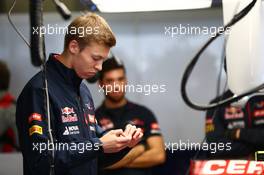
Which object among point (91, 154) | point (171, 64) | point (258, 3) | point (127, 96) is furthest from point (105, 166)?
point (258, 3)

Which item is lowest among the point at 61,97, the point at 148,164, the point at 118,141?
the point at 148,164

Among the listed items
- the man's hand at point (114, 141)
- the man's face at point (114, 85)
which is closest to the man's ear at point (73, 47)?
the man's face at point (114, 85)

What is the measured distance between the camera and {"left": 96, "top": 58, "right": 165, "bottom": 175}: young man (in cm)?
123

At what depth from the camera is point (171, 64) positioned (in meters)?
1.25

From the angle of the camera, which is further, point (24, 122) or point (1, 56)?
point (1, 56)

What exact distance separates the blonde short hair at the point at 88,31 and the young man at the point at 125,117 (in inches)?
3.1

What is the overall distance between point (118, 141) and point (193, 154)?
21 cm

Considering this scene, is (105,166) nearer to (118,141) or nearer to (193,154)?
(118,141)

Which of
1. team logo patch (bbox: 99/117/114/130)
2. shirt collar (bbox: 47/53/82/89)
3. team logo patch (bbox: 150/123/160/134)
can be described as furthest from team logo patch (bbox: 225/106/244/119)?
shirt collar (bbox: 47/53/82/89)

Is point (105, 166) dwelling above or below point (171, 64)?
below

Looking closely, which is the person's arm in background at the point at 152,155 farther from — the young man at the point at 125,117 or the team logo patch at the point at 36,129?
the team logo patch at the point at 36,129

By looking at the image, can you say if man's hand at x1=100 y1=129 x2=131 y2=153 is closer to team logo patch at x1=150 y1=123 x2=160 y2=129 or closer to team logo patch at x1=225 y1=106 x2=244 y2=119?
team logo patch at x1=150 y1=123 x2=160 y2=129

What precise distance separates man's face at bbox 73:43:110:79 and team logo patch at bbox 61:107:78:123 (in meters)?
0.09

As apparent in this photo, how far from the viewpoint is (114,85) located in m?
1.24
